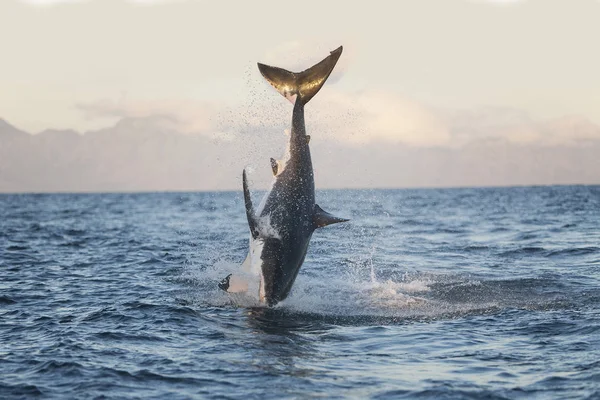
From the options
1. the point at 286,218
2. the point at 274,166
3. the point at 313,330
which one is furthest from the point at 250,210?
the point at 313,330

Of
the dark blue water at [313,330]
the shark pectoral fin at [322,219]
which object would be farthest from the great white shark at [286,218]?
the dark blue water at [313,330]

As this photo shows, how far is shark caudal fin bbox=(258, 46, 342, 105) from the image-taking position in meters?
17.2

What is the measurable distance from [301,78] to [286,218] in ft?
11.0

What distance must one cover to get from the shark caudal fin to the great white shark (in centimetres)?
2

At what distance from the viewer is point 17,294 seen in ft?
65.5

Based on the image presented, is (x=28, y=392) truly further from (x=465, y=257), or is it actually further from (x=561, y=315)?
(x=465, y=257)

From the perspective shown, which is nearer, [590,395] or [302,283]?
[590,395]

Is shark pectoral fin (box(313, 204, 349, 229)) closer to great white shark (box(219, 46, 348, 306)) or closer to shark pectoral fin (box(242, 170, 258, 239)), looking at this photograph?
great white shark (box(219, 46, 348, 306))

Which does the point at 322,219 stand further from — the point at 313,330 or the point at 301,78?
the point at 301,78

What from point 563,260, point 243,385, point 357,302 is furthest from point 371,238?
point 243,385

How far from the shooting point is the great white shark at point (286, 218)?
661 inches

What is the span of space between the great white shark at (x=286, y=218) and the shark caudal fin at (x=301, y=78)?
2 centimetres

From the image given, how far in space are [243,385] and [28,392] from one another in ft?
10.8

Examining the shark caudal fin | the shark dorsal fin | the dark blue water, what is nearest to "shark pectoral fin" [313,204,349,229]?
the shark dorsal fin
